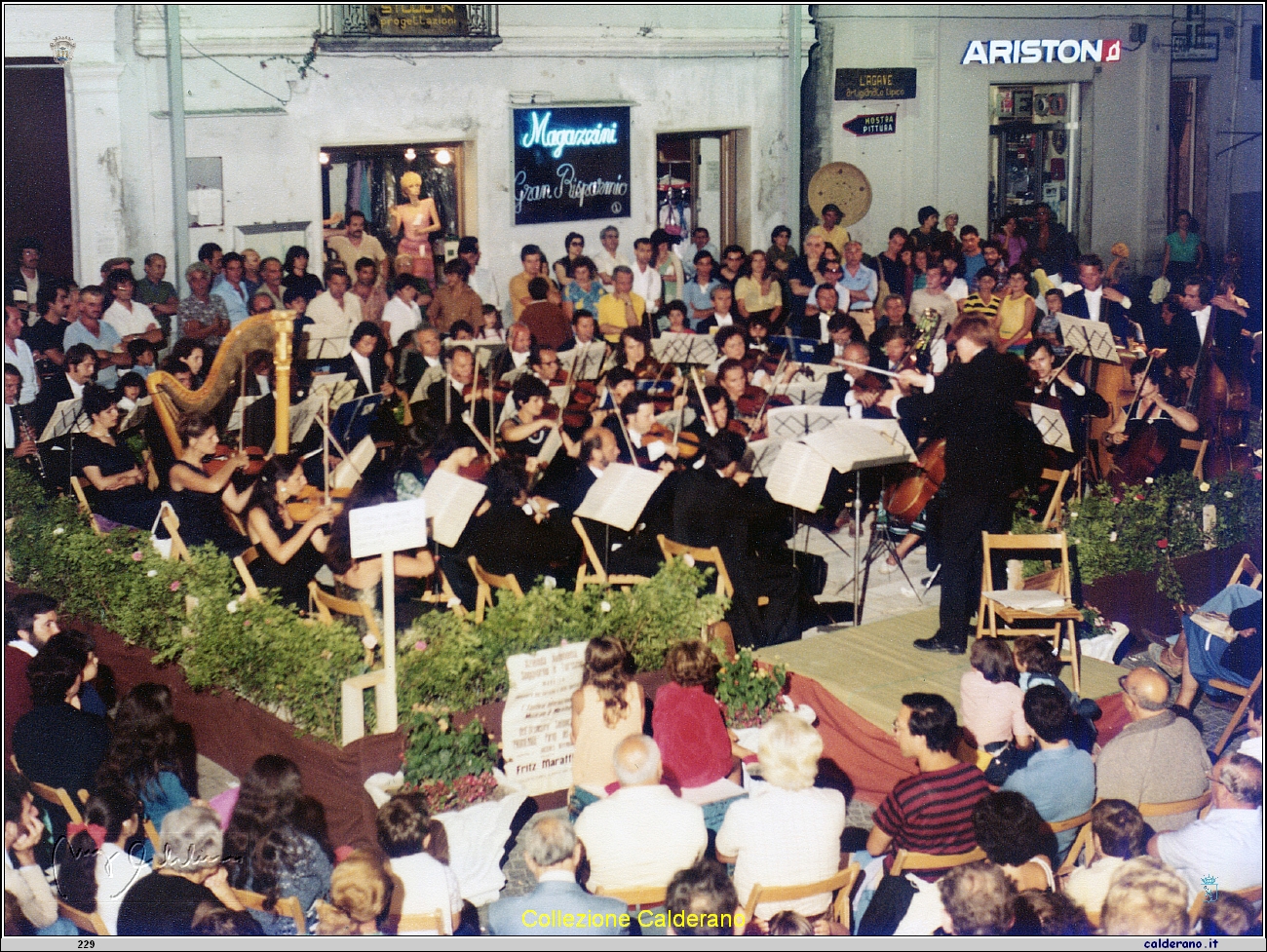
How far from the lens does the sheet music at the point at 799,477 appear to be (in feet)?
28.0

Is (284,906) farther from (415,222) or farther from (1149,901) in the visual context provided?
(415,222)

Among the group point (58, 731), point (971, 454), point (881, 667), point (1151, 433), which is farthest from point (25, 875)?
point (1151, 433)

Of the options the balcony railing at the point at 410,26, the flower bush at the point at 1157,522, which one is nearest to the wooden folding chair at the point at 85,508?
the flower bush at the point at 1157,522

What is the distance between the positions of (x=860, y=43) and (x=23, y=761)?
52.4 feet

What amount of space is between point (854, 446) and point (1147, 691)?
8.69 feet

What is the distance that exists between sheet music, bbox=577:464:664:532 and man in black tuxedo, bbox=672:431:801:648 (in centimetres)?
49

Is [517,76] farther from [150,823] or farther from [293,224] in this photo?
[150,823]

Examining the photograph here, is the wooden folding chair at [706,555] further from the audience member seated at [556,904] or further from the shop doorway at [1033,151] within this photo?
the shop doorway at [1033,151]

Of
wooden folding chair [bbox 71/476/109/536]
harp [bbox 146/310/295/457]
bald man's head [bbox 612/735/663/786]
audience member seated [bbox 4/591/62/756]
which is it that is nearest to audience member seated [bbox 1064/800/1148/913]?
bald man's head [bbox 612/735/663/786]

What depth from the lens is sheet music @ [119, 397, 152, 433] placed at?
10.3 metres

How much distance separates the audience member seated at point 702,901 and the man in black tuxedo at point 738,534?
12.1 feet

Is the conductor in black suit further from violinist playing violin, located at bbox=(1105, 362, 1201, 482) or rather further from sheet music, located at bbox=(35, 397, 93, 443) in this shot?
sheet music, located at bbox=(35, 397, 93, 443)

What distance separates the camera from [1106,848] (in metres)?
5.71

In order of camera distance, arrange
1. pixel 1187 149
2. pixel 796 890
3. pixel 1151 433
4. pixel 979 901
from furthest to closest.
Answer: pixel 1187 149 → pixel 1151 433 → pixel 796 890 → pixel 979 901
